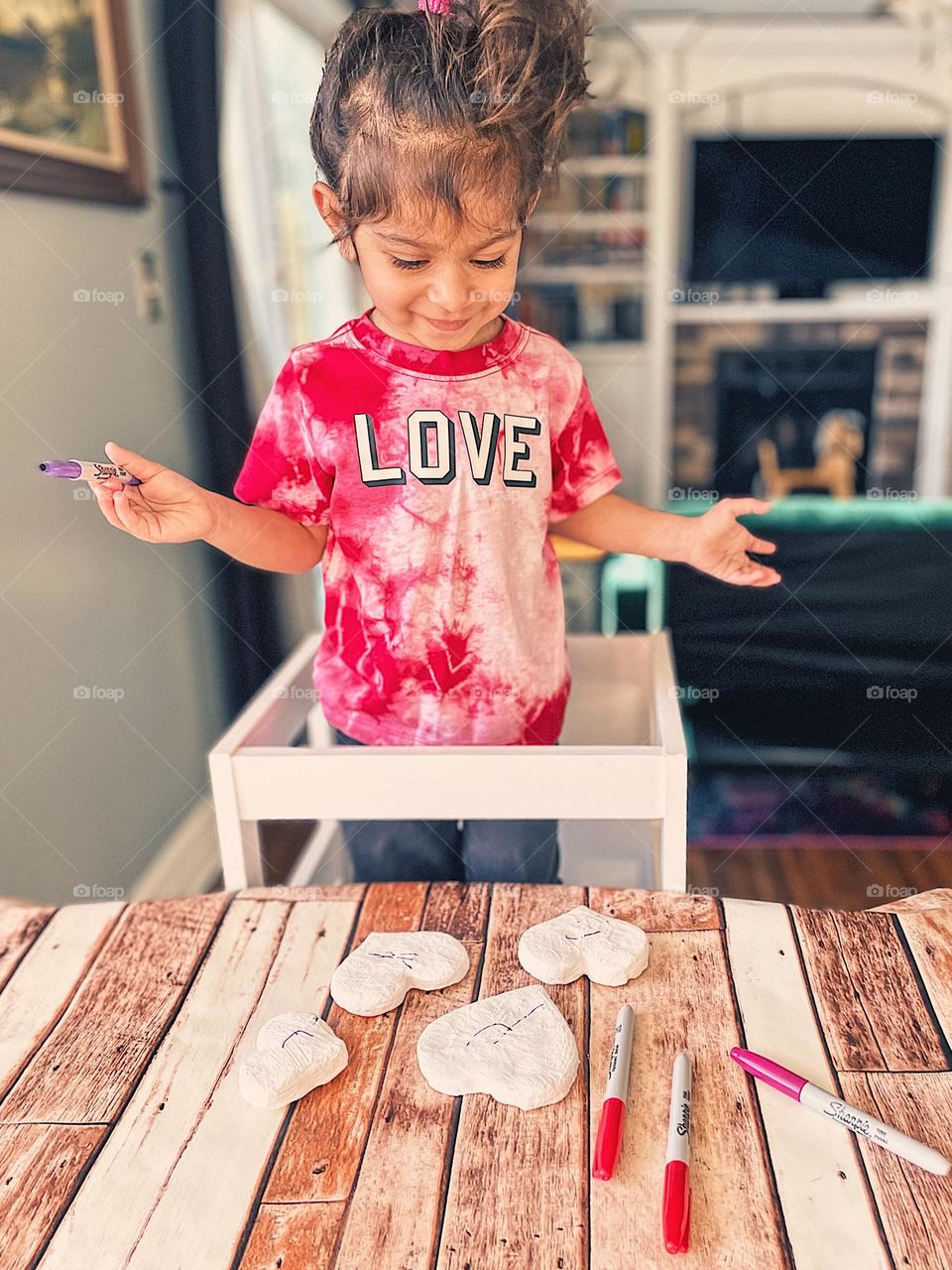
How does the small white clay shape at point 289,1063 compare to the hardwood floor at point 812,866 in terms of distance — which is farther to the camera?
the hardwood floor at point 812,866

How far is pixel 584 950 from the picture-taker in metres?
0.68

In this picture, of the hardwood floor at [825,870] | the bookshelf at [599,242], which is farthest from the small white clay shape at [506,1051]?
the bookshelf at [599,242]

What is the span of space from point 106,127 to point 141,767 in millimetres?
921

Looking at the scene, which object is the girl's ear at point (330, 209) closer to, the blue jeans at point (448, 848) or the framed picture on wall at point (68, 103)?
the blue jeans at point (448, 848)

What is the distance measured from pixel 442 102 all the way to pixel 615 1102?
647 mm

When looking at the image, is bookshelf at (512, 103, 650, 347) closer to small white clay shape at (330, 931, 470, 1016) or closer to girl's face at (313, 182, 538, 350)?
girl's face at (313, 182, 538, 350)

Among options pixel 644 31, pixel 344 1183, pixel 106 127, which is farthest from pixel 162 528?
pixel 644 31

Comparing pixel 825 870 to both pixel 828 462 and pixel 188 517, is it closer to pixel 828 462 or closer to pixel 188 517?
pixel 188 517

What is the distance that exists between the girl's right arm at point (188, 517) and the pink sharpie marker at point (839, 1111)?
20.2 inches

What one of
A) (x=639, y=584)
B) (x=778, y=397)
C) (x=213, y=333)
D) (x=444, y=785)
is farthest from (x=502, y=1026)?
(x=778, y=397)

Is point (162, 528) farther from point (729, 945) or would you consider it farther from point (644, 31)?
point (644, 31)

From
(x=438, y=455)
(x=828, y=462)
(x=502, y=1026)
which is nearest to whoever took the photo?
(x=502, y=1026)

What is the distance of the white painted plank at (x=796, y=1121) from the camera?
0.48 metres

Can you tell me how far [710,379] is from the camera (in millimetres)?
4039
